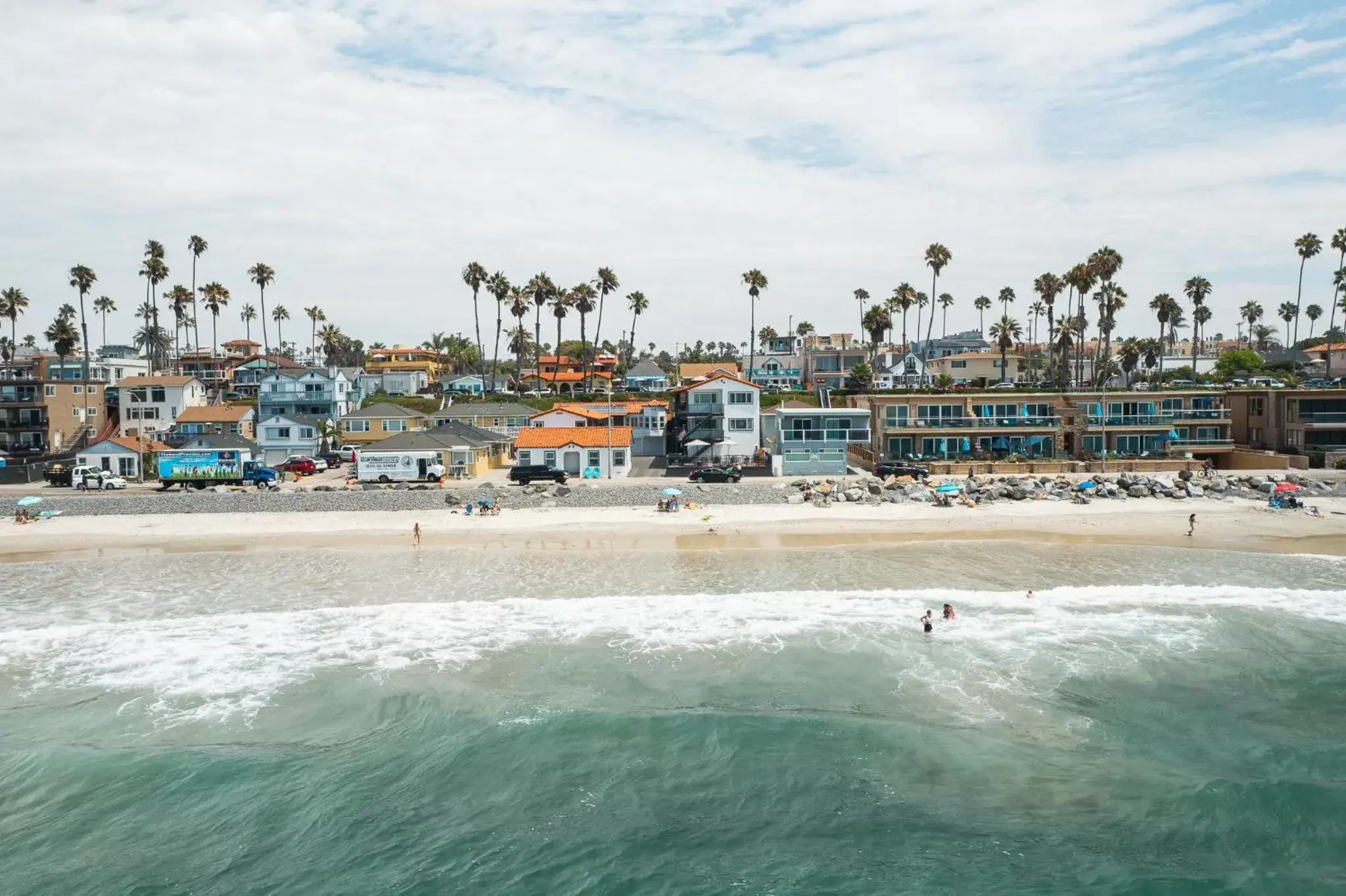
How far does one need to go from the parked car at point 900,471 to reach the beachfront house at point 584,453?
17.6 m

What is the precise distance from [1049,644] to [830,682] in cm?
764

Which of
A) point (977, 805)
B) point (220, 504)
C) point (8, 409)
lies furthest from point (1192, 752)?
point (8, 409)

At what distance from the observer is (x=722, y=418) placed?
63.1 meters

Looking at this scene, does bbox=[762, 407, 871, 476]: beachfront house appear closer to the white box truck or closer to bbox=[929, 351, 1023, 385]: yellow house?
the white box truck

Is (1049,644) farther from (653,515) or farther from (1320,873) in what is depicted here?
(653,515)

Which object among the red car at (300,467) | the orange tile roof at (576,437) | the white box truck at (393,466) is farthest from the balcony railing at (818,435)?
the red car at (300,467)

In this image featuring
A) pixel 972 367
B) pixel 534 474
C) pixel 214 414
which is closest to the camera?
pixel 534 474

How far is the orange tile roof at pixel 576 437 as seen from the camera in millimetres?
58844

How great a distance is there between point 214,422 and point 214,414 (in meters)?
1.47

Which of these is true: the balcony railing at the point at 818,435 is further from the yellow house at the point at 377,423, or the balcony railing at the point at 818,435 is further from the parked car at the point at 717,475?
the yellow house at the point at 377,423

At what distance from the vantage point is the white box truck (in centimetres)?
5559

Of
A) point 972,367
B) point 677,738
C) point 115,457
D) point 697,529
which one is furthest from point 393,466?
point 972,367

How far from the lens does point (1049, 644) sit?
2588 cm

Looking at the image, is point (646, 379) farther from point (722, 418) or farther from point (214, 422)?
point (214, 422)
